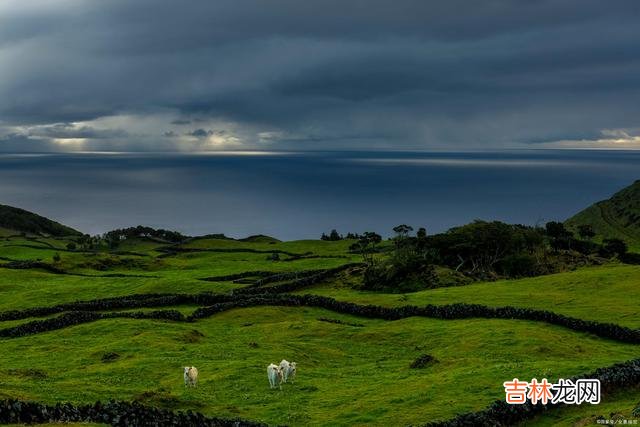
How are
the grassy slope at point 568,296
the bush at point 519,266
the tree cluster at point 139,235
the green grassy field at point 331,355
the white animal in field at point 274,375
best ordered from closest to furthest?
the green grassy field at point 331,355 → the white animal in field at point 274,375 → the grassy slope at point 568,296 → the bush at point 519,266 → the tree cluster at point 139,235

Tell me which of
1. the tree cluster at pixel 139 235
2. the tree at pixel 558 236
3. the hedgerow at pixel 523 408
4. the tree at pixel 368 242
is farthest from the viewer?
the tree cluster at pixel 139 235

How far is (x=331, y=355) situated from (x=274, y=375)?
1036 cm

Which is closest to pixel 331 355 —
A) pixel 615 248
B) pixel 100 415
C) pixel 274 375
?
pixel 274 375

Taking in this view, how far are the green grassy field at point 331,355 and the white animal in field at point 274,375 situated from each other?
445 mm

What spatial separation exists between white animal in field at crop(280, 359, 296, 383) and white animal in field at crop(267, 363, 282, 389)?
1.86 feet

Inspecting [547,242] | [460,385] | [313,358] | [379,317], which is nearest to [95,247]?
[547,242]

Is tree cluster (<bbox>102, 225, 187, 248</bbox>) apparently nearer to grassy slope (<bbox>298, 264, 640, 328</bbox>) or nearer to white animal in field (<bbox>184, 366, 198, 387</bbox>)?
grassy slope (<bbox>298, 264, 640, 328</bbox>)

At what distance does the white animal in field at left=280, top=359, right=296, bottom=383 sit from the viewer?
29.2m

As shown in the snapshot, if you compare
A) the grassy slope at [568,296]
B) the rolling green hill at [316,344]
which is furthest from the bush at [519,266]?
the rolling green hill at [316,344]

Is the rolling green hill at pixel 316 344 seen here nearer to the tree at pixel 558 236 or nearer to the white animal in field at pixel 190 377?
the white animal in field at pixel 190 377

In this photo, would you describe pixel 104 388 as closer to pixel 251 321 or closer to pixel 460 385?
pixel 460 385

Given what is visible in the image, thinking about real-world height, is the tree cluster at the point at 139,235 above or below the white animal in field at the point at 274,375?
above

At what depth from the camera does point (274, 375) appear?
93.0 feet

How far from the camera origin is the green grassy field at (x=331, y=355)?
24.2m
